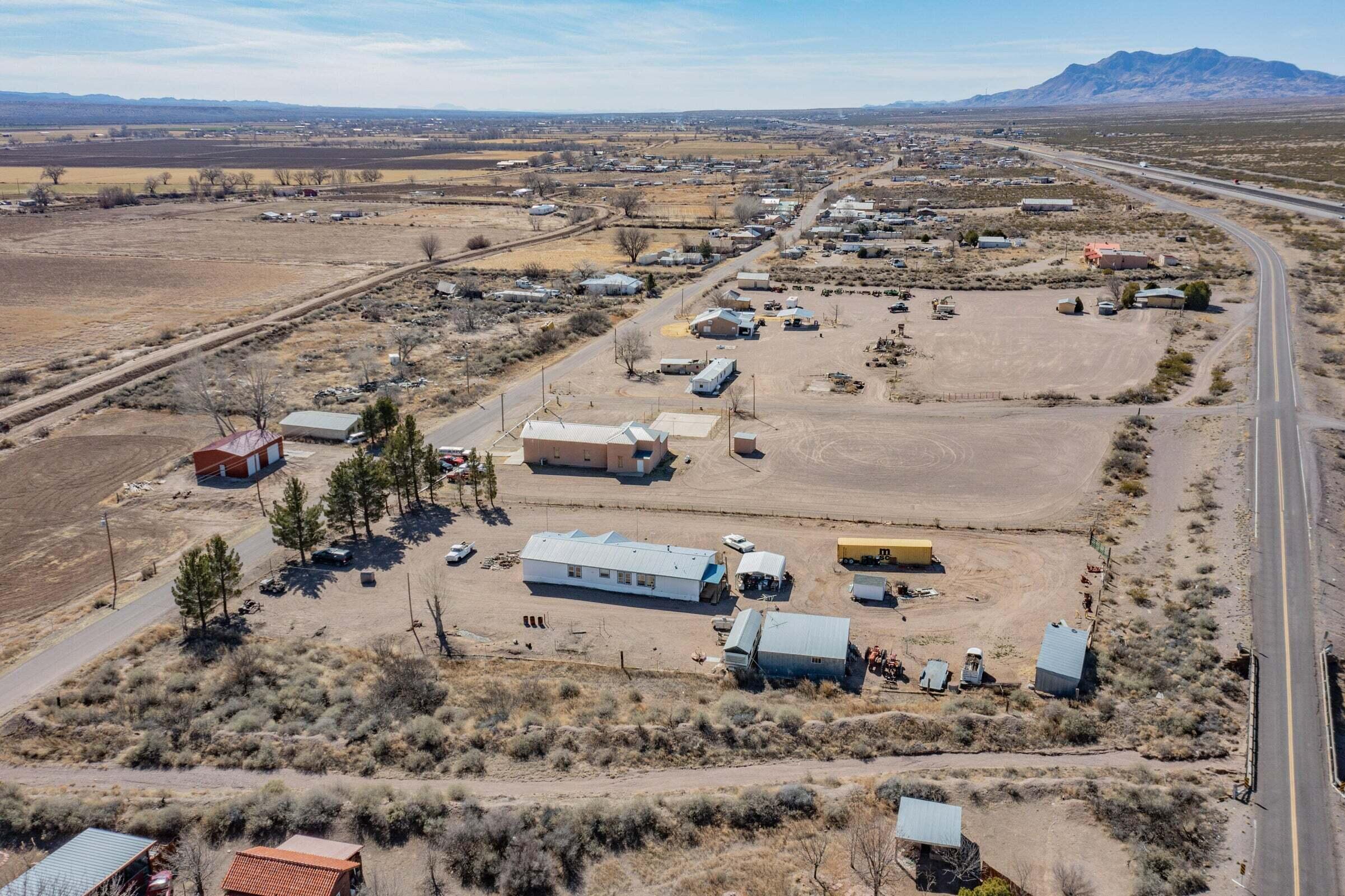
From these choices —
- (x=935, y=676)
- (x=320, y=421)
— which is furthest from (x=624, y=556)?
(x=320, y=421)

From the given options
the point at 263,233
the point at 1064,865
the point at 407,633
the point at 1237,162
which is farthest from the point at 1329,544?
the point at 1237,162

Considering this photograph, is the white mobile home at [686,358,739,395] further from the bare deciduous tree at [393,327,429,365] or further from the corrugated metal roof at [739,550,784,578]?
the corrugated metal roof at [739,550,784,578]

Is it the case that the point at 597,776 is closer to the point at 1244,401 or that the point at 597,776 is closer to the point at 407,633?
the point at 407,633

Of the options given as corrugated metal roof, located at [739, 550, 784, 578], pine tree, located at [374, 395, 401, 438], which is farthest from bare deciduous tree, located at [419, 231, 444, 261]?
corrugated metal roof, located at [739, 550, 784, 578]

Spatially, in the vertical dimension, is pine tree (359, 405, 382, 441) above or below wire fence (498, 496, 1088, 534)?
above

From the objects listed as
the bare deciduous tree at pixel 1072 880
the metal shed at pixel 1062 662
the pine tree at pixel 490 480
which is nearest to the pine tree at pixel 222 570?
the pine tree at pixel 490 480

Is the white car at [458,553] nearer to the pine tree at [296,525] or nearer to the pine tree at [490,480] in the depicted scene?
the pine tree at [490,480]
